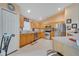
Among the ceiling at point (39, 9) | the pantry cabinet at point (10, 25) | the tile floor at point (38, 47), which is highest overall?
the ceiling at point (39, 9)

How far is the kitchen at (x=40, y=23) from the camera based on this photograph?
6.96ft

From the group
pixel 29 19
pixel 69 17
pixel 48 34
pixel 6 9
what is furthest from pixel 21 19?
pixel 69 17

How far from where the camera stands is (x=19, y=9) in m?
2.20

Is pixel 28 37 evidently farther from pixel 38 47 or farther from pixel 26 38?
pixel 38 47

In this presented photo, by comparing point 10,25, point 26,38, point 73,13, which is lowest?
point 26,38

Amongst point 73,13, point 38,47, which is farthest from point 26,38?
point 73,13

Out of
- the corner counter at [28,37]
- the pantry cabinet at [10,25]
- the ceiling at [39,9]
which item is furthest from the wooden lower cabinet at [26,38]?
the ceiling at [39,9]

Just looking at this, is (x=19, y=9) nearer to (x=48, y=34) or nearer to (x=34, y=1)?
(x=34, y=1)

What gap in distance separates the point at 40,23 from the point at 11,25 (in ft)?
1.69

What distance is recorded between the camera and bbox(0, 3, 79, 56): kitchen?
6.96 ft

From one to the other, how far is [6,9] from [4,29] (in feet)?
1.12

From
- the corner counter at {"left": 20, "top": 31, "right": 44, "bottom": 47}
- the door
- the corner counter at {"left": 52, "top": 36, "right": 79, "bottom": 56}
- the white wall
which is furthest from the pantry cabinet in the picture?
the white wall

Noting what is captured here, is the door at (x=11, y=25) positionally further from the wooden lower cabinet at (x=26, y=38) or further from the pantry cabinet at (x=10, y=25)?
the wooden lower cabinet at (x=26, y=38)

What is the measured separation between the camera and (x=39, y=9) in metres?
2.19
